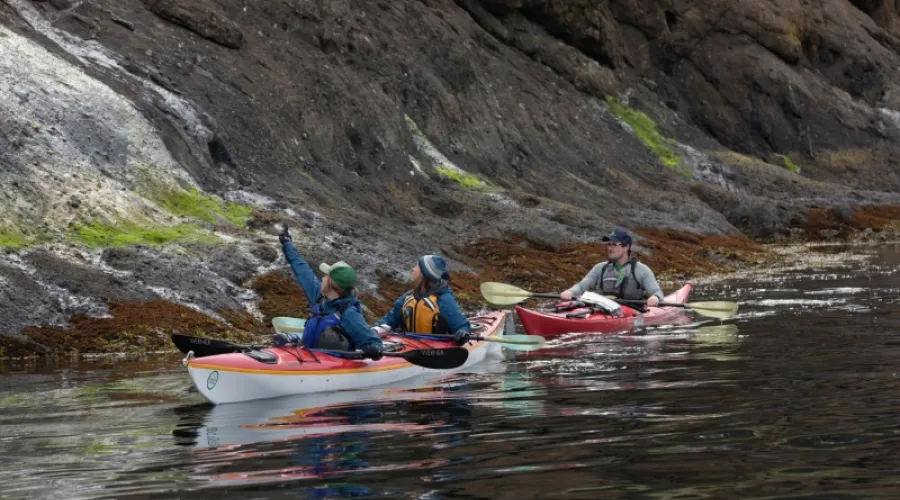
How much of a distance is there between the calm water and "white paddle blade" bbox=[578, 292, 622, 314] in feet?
9.33

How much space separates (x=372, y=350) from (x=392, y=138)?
24.7 metres

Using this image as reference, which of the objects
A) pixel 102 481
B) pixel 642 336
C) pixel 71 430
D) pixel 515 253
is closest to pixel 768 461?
pixel 102 481

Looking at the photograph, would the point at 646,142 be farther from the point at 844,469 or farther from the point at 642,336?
the point at 844,469

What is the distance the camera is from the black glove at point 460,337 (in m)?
16.1

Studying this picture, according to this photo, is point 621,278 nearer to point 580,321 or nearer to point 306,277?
point 580,321

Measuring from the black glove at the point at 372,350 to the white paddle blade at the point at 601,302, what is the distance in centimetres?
728

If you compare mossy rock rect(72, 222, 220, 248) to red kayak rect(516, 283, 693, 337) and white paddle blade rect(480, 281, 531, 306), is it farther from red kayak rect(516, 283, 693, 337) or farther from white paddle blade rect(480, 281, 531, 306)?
red kayak rect(516, 283, 693, 337)

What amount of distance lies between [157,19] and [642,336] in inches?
826

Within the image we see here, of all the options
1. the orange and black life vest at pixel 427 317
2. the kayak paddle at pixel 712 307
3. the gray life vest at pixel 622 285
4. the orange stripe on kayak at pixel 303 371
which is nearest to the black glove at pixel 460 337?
the orange and black life vest at pixel 427 317

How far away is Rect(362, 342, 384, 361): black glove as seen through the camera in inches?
565

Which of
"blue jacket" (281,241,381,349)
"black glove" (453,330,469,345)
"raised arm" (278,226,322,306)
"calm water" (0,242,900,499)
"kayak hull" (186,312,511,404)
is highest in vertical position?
"raised arm" (278,226,322,306)

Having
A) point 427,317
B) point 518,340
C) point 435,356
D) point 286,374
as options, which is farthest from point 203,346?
point 518,340

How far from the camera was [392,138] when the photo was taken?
3859 cm

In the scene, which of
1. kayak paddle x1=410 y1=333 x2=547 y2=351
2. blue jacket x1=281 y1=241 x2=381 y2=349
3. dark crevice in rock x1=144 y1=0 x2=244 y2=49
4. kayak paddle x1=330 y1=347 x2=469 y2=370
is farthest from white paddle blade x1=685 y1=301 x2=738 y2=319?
dark crevice in rock x1=144 y1=0 x2=244 y2=49
